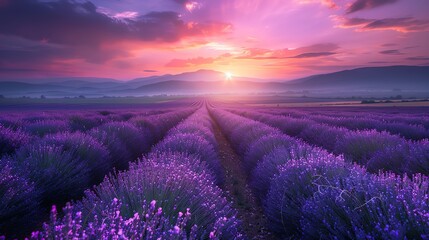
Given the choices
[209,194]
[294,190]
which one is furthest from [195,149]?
[209,194]

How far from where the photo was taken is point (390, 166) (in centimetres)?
461

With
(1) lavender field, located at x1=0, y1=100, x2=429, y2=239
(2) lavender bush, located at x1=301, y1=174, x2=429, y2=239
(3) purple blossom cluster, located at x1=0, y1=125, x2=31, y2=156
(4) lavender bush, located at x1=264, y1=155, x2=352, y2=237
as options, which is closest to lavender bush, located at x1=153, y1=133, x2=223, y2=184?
(1) lavender field, located at x1=0, y1=100, x2=429, y2=239

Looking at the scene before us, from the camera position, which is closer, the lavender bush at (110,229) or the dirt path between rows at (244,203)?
the lavender bush at (110,229)

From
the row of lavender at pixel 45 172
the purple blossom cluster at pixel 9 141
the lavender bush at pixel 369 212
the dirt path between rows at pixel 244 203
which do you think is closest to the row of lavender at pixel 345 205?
the lavender bush at pixel 369 212

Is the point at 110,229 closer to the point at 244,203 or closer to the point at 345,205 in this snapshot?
the point at 345,205

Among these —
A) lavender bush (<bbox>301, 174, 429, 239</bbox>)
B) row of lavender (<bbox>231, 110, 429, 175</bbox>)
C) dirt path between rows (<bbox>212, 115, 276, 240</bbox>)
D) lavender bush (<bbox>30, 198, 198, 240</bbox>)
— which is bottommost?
dirt path between rows (<bbox>212, 115, 276, 240</bbox>)

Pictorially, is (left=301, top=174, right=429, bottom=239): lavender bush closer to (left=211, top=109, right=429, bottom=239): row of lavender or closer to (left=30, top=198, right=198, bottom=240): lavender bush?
(left=211, top=109, right=429, bottom=239): row of lavender

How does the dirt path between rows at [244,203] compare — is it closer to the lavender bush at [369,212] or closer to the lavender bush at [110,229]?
the lavender bush at [369,212]

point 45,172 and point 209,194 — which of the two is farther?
point 45,172

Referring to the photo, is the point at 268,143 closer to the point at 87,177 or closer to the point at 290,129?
the point at 87,177

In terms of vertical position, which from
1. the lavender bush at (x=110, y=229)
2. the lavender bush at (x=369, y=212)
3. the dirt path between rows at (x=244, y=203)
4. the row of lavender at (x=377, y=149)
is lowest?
the dirt path between rows at (x=244, y=203)

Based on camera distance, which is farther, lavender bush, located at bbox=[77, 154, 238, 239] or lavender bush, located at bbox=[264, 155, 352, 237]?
lavender bush, located at bbox=[264, 155, 352, 237]

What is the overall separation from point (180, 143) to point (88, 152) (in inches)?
69.2

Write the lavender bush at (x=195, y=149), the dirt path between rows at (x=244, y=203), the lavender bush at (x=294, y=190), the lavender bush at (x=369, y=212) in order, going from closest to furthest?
1. the lavender bush at (x=369, y=212)
2. the lavender bush at (x=294, y=190)
3. the dirt path between rows at (x=244, y=203)
4. the lavender bush at (x=195, y=149)
